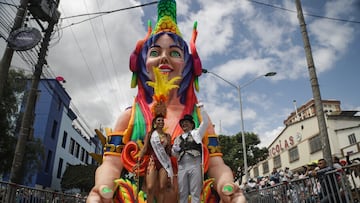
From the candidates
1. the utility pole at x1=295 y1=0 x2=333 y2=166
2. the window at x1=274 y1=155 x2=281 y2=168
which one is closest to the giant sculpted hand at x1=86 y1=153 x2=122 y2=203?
the utility pole at x1=295 y1=0 x2=333 y2=166

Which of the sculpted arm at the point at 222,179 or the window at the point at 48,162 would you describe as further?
the window at the point at 48,162

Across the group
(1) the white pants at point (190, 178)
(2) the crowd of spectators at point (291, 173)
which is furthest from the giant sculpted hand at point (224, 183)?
(2) the crowd of spectators at point (291, 173)

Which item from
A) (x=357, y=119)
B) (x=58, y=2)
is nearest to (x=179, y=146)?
(x=58, y=2)

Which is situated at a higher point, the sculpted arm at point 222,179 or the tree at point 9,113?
the tree at point 9,113

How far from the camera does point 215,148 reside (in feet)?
13.1

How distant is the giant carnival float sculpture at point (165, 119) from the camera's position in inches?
137

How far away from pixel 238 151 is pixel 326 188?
713 inches

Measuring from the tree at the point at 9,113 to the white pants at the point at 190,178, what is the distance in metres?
11.3

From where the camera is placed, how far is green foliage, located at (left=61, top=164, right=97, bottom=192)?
69.5 ft

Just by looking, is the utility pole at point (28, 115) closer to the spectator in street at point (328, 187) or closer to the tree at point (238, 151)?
the spectator in street at point (328, 187)

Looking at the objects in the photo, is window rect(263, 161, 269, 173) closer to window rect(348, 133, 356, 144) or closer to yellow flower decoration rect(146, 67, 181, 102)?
window rect(348, 133, 356, 144)

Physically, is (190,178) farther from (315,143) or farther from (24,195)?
(315,143)

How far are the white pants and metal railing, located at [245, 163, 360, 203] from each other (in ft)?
6.62

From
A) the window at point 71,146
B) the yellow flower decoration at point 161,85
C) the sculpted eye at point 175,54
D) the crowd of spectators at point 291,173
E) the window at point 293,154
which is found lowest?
the crowd of spectators at point 291,173
